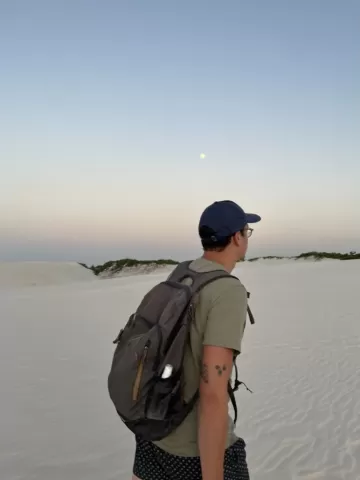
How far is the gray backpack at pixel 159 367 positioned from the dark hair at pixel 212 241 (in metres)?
0.15

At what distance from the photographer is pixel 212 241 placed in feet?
7.33

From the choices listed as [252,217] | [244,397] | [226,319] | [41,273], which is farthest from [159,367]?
[41,273]

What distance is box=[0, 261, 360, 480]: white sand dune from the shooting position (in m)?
5.28

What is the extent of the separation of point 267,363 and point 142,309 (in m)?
8.21

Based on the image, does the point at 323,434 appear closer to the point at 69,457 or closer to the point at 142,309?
the point at 69,457

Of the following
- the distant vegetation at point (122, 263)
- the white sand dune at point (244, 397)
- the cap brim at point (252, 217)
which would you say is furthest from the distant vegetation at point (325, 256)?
the cap brim at point (252, 217)

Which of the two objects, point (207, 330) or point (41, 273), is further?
point (41, 273)

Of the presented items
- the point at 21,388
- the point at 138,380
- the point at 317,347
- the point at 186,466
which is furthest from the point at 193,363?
the point at 317,347

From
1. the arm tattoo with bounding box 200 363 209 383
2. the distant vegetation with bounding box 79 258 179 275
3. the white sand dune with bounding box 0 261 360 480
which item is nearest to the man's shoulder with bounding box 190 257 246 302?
the arm tattoo with bounding box 200 363 209 383

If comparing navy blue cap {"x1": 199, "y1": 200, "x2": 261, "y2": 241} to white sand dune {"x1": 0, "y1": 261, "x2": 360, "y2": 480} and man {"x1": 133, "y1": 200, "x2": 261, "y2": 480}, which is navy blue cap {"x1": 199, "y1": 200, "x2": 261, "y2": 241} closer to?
man {"x1": 133, "y1": 200, "x2": 261, "y2": 480}

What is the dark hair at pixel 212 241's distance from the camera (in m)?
2.23

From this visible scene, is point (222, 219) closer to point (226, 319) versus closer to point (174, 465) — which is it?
point (226, 319)

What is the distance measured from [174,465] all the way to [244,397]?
5.80 metres

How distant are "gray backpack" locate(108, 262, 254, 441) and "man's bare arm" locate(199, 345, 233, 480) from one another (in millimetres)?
97
